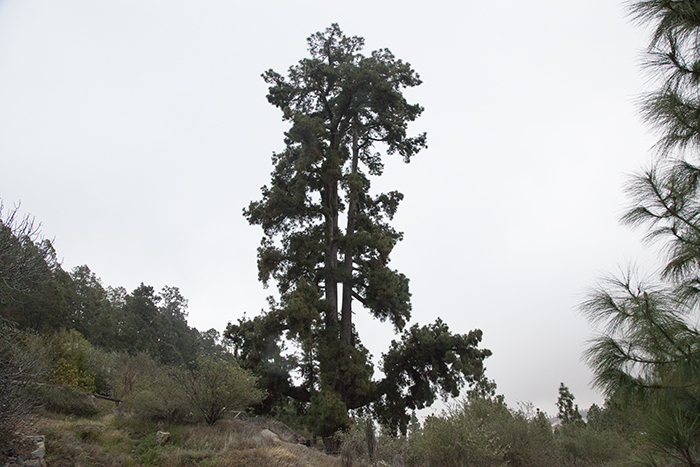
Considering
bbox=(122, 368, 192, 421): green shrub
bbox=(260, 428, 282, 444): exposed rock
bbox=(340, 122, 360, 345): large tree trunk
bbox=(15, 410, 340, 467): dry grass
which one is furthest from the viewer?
bbox=(340, 122, 360, 345): large tree trunk

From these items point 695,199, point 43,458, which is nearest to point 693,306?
point 695,199

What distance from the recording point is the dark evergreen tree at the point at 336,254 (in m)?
17.5

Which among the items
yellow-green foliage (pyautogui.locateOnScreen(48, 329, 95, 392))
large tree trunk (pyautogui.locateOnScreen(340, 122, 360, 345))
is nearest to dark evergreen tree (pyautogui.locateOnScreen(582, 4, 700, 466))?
large tree trunk (pyautogui.locateOnScreen(340, 122, 360, 345))

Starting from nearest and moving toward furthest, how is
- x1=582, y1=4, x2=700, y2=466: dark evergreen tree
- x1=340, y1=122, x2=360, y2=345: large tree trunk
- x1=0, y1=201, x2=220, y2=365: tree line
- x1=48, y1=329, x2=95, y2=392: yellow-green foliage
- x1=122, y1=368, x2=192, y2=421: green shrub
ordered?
x1=582, y1=4, x2=700, y2=466: dark evergreen tree
x1=122, y1=368, x2=192, y2=421: green shrub
x1=48, y1=329, x2=95, y2=392: yellow-green foliage
x1=340, y1=122, x2=360, y2=345: large tree trunk
x1=0, y1=201, x2=220, y2=365: tree line

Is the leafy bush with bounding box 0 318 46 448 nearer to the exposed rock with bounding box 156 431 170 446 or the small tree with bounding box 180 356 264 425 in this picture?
the exposed rock with bounding box 156 431 170 446

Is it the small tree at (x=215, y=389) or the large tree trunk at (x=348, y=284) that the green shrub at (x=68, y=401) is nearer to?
the small tree at (x=215, y=389)

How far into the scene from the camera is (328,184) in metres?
22.2

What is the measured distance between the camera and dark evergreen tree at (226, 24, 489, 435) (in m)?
17.5

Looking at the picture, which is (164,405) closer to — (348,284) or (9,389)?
(9,389)

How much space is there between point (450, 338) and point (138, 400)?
12362mm

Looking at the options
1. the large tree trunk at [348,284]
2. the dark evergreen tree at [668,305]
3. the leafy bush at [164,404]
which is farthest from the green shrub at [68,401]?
the dark evergreen tree at [668,305]

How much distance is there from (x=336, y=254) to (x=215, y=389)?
30.9 feet

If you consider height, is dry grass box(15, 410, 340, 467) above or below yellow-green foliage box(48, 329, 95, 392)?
below

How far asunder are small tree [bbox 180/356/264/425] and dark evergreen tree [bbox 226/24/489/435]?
333 centimetres
